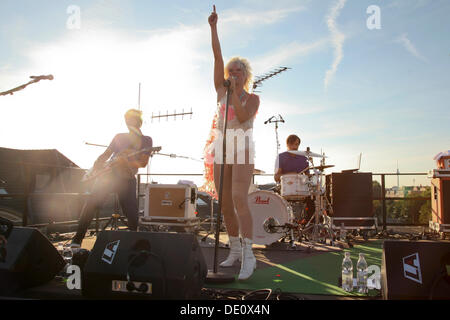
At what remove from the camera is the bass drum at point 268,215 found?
5.47m

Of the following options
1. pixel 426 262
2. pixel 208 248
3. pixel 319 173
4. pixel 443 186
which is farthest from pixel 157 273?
pixel 443 186

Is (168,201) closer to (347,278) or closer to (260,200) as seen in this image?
(260,200)

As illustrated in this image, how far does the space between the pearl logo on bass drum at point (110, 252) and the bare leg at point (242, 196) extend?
1195 millimetres

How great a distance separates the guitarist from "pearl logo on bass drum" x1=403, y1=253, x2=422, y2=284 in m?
2.75

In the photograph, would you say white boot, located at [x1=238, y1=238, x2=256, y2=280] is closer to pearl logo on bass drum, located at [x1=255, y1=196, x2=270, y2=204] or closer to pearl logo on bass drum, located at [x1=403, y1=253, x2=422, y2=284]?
pearl logo on bass drum, located at [x1=403, y1=253, x2=422, y2=284]

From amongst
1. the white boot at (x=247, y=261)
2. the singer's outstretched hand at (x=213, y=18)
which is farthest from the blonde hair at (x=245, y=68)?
the white boot at (x=247, y=261)

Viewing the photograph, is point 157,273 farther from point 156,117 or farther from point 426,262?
point 156,117

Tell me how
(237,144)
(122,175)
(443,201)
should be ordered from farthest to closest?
1. (443,201)
2. (122,175)
3. (237,144)

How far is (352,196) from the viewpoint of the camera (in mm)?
6703

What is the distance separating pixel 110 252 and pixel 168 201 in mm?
5155

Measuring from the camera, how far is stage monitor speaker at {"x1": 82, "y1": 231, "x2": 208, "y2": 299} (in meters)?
2.05

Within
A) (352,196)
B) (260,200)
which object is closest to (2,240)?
(260,200)

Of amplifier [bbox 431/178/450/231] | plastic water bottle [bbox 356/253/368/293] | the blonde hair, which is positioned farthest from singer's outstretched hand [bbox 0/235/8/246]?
amplifier [bbox 431/178/450/231]

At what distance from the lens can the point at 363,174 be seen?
22.3 ft
